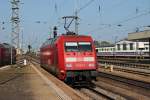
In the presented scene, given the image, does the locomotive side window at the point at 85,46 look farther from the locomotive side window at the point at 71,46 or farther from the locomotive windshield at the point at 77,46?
the locomotive side window at the point at 71,46

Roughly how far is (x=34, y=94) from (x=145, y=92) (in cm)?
608

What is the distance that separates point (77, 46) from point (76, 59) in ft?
3.34

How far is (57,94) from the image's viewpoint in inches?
616

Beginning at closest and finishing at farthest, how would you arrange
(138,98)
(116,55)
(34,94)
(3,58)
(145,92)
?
(34,94)
(138,98)
(145,92)
(3,58)
(116,55)

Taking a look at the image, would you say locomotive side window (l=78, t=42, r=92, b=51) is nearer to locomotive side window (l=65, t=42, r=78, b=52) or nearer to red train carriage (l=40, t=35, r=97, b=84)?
red train carriage (l=40, t=35, r=97, b=84)

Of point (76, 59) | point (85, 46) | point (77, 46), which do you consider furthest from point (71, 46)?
point (76, 59)

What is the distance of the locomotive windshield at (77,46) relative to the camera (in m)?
21.7

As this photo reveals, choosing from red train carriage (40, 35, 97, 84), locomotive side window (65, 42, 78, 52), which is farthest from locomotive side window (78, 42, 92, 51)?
locomotive side window (65, 42, 78, 52)

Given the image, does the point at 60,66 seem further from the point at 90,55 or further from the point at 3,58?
the point at 3,58

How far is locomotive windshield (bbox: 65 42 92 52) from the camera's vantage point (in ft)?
71.2

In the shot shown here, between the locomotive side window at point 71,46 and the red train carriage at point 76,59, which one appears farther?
the locomotive side window at point 71,46

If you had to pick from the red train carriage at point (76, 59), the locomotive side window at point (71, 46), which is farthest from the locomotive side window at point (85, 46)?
the locomotive side window at point (71, 46)

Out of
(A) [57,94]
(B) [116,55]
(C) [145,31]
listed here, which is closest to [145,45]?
(B) [116,55]

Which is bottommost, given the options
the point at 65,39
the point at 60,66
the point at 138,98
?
the point at 138,98
